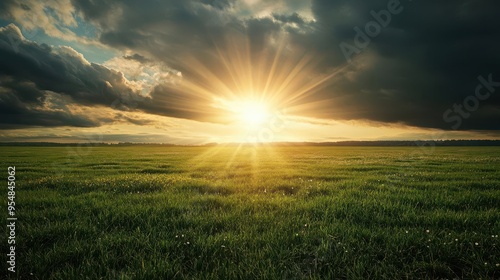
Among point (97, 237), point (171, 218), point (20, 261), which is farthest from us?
point (171, 218)

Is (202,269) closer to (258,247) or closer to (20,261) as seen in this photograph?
(258,247)

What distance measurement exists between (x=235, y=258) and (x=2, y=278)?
10.6 feet

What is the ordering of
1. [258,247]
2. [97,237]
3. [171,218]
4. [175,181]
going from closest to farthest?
[258,247]
[97,237]
[171,218]
[175,181]

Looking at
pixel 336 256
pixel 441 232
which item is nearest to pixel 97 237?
pixel 336 256

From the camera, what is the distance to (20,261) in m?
4.22

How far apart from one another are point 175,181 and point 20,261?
767 cm

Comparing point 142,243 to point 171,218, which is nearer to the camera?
point 142,243

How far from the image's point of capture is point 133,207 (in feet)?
23.0

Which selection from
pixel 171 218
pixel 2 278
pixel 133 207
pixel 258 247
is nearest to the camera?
pixel 2 278

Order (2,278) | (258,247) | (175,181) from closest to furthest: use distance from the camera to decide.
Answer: (2,278) < (258,247) < (175,181)

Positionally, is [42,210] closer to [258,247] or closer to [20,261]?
[20,261]

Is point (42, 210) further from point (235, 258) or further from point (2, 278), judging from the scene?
point (235, 258)

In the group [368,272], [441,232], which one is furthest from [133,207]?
[441,232]

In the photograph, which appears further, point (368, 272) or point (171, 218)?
point (171, 218)
